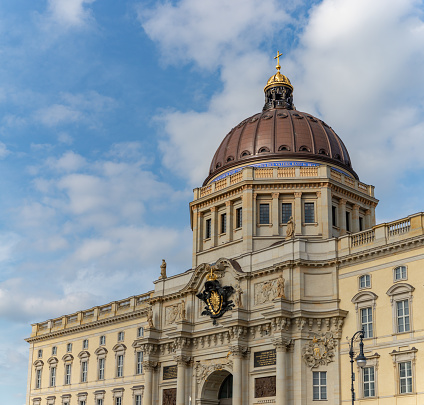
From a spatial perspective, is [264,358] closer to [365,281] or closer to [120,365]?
[365,281]

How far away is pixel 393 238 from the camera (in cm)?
5003

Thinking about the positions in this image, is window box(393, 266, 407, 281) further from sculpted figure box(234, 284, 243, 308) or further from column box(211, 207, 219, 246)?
column box(211, 207, 219, 246)

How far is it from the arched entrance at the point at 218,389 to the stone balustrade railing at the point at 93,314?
13730 mm

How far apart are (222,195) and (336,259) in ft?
53.8

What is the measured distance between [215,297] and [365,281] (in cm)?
1358

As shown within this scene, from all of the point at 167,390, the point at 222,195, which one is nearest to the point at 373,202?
the point at 222,195

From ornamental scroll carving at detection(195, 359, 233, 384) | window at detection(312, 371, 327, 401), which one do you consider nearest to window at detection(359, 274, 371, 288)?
window at detection(312, 371, 327, 401)

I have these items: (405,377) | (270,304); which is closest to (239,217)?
(270,304)

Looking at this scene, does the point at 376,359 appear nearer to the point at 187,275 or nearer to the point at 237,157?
the point at 187,275

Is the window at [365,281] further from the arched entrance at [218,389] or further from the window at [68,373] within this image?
the window at [68,373]

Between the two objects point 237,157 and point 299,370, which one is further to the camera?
point 237,157

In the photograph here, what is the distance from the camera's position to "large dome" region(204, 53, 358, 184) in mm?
67812

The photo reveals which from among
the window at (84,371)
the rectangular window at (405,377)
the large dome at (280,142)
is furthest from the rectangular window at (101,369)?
the rectangular window at (405,377)

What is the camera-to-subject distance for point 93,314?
256ft
